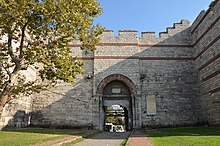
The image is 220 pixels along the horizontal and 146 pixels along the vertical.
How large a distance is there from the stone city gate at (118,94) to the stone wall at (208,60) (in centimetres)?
496

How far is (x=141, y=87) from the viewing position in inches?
609

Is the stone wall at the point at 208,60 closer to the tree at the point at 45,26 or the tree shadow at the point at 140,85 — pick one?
the tree shadow at the point at 140,85

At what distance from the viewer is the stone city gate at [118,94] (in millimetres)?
15156

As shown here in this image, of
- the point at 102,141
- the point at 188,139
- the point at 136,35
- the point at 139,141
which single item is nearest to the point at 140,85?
the point at 136,35

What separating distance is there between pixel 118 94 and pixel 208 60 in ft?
22.6

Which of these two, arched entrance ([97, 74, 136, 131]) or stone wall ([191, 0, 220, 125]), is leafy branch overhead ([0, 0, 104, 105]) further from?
stone wall ([191, 0, 220, 125])

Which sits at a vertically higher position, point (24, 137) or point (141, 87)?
point (141, 87)

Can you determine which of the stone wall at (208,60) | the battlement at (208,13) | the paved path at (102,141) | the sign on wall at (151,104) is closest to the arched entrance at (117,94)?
the sign on wall at (151,104)

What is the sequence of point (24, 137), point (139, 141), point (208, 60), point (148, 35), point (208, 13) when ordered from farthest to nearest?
point (148, 35)
point (208, 13)
point (208, 60)
point (24, 137)
point (139, 141)

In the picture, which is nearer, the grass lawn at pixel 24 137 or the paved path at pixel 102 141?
the grass lawn at pixel 24 137

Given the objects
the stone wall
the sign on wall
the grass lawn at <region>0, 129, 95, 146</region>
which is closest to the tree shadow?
the sign on wall

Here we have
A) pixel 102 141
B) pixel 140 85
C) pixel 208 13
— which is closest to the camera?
pixel 102 141

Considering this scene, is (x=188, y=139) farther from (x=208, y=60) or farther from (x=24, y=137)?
(x=208, y=60)

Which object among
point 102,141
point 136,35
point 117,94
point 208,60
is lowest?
point 102,141
